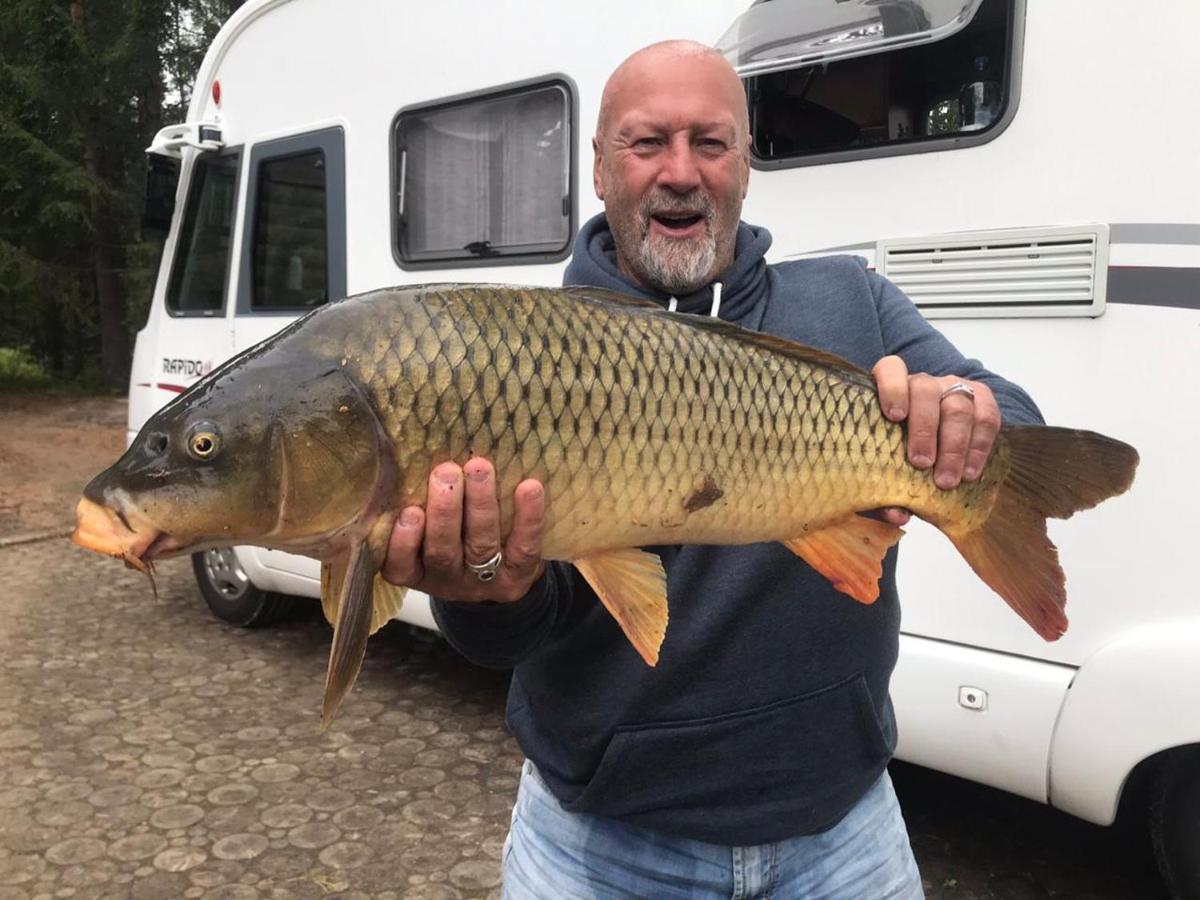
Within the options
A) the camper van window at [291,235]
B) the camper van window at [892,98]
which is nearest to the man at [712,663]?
the camper van window at [892,98]

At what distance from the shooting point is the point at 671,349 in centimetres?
168

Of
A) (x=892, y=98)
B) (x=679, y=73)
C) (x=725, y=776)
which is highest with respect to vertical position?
(x=892, y=98)

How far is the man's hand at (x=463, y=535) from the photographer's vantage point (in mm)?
1508

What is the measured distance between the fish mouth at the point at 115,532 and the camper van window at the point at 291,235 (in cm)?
370

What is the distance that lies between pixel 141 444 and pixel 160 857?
8.75 ft

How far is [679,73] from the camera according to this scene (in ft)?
6.52

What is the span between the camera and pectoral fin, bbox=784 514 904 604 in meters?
1.72

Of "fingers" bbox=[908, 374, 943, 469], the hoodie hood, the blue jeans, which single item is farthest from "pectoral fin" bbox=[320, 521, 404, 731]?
"fingers" bbox=[908, 374, 943, 469]

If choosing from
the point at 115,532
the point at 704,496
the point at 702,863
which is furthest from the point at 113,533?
the point at 702,863

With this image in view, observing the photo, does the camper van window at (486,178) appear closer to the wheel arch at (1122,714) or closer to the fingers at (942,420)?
the wheel arch at (1122,714)

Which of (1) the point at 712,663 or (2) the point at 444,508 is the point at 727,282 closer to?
(1) the point at 712,663

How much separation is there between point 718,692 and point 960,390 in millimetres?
667

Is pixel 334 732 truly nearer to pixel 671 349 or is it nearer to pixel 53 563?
pixel 671 349

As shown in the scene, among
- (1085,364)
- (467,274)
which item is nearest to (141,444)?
(1085,364)
